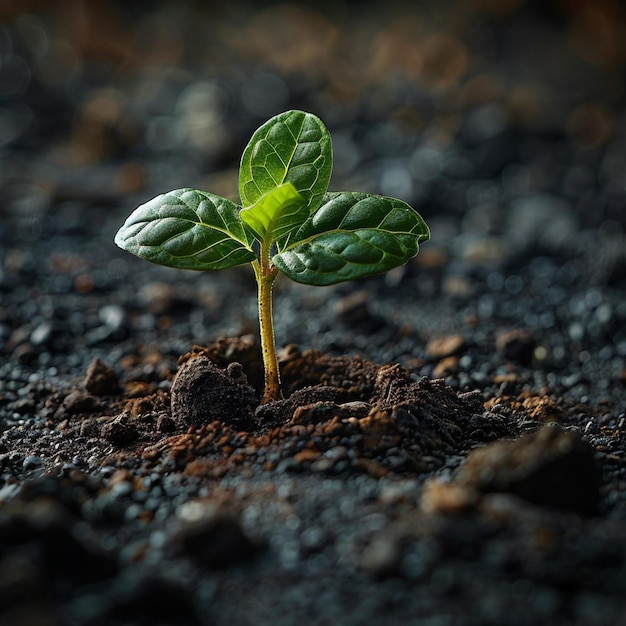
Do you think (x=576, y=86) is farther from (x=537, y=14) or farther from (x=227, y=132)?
(x=227, y=132)

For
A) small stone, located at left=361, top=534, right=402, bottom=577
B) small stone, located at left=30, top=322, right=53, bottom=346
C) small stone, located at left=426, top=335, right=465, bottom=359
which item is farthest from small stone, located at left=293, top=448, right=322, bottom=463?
small stone, located at left=30, top=322, right=53, bottom=346

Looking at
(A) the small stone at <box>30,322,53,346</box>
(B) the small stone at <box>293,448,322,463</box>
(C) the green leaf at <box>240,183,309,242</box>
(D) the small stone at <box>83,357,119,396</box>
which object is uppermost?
(C) the green leaf at <box>240,183,309,242</box>

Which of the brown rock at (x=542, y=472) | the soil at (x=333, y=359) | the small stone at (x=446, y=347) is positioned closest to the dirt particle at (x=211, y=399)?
the soil at (x=333, y=359)

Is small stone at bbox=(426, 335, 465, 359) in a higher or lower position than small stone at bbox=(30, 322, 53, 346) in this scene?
lower

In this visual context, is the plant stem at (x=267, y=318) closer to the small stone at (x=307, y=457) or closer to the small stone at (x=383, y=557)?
the small stone at (x=307, y=457)

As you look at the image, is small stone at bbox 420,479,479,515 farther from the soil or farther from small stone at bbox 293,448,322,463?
small stone at bbox 293,448,322,463

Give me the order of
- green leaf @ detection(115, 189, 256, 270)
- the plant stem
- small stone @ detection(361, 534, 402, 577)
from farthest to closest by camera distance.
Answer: the plant stem → green leaf @ detection(115, 189, 256, 270) → small stone @ detection(361, 534, 402, 577)

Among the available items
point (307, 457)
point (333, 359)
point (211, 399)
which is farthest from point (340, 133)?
point (307, 457)

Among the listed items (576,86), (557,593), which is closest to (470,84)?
(576,86)
